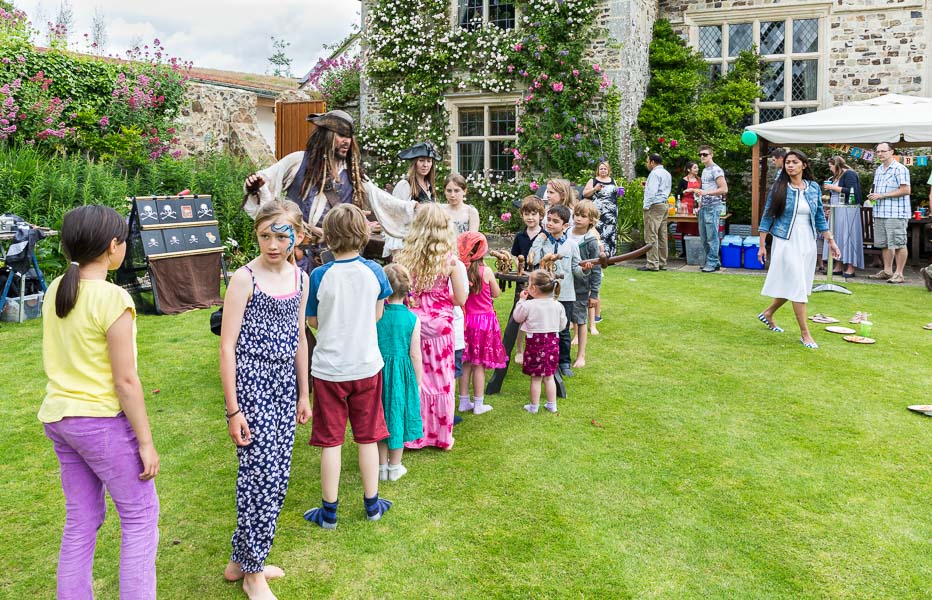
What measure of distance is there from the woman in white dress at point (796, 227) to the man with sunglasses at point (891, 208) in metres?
4.53

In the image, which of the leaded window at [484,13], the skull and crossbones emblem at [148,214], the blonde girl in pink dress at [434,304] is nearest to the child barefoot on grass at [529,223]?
the blonde girl in pink dress at [434,304]

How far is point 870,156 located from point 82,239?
45.1ft

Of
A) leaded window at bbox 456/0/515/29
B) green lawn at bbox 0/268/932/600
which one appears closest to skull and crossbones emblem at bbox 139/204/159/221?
green lawn at bbox 0/268/932/600

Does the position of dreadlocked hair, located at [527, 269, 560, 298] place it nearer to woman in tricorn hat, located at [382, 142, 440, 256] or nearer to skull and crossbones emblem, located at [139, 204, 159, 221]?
woman in tricorn hat, located at [382, 142, 440, 256]

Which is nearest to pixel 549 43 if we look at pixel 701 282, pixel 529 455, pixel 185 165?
pixel 701 282

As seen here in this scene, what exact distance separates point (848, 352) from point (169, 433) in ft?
19.7

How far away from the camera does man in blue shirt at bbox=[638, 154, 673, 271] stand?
451 inches

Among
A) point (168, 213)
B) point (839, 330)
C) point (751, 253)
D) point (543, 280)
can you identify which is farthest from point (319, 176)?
point (751, 253)

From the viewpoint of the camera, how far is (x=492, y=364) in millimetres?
5145

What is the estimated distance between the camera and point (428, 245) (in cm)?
428

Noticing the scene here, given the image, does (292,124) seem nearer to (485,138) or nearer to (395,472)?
(485,138)

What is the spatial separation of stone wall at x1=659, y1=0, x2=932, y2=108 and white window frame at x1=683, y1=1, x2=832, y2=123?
22 mm

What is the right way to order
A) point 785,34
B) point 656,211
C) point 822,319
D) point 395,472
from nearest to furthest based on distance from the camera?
point 395,472 → point 822,319 → point 656,211 → point 785,34

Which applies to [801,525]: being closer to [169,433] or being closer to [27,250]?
[169,433]
